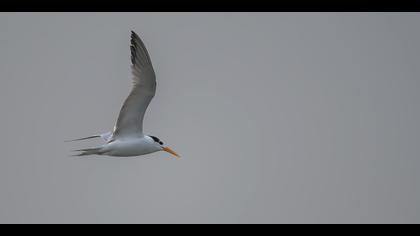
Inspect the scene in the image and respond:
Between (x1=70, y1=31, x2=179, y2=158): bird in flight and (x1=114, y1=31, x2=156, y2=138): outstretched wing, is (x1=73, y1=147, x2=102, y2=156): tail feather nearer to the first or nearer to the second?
(x1=70, y1=31, x2=179, y2=158): bird in flight

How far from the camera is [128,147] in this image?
1341 centimetres

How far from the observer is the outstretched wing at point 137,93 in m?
12.4

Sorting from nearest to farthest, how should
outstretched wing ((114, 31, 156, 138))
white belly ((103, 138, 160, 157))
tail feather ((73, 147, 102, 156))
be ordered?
outstretched wing ((114, 31, 156, 138)) → tail feather ((73, 147, 102, 156)) → white belly ((103, 138, 160, 157))

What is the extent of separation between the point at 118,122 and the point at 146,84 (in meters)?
1.13

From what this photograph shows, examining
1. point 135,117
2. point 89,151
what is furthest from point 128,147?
point 89,151

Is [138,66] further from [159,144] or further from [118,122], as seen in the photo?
[159,144]

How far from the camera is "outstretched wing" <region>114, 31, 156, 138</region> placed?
12.4 metres

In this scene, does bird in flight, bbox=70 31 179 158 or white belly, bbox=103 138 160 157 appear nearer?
bird in flight, bbox=70 31 179 158

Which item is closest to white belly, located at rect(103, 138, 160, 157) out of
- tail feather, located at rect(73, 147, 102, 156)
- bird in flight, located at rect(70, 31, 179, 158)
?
bird in flight, located at rect(70, 31, 179, 158)

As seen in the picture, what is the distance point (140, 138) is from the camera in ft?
44.9

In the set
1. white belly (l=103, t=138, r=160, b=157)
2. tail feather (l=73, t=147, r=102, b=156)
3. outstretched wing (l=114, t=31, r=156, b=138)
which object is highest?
outstretched wing (l=114, t=31, r=156, b=138)

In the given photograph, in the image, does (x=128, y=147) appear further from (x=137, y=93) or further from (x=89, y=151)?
(x=137, y=93)

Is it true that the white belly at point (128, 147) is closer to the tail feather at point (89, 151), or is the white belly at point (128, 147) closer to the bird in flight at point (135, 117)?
the bird in flight at point (135, 117)

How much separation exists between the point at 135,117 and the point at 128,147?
0.63 m
